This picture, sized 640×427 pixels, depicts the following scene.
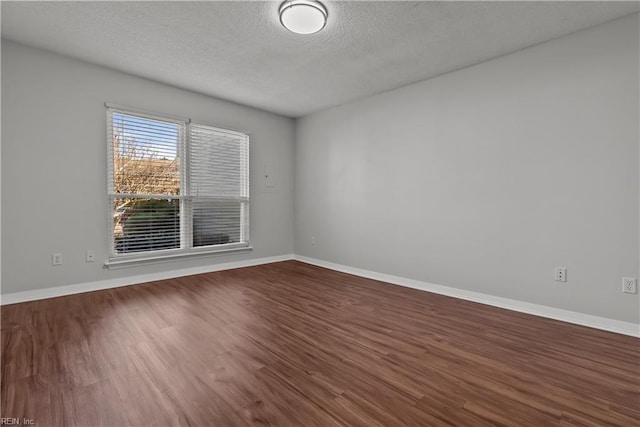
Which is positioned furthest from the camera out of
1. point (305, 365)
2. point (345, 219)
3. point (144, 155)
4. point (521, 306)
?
point (345, 219)

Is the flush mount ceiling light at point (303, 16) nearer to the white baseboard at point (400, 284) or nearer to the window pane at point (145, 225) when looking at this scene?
the window pane at point (145, 225)

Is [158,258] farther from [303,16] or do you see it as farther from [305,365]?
[303,16]

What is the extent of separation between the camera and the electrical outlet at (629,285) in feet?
7.91

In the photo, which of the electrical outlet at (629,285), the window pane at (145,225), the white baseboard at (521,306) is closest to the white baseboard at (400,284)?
the white baseboard at (521,306)

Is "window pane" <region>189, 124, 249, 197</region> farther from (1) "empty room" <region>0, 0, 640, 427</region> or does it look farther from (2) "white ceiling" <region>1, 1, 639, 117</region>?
(2) "white ceiling" <region>1, 1, 639, 117</region>

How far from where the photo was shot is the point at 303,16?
235cm

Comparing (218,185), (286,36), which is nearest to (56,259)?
(218,185)

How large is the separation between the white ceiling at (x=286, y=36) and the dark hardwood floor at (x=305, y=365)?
260 centimetres

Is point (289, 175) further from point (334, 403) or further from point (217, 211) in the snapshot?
point (334, 403)

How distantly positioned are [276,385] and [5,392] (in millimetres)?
1446

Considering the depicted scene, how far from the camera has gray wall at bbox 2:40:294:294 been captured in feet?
9.70

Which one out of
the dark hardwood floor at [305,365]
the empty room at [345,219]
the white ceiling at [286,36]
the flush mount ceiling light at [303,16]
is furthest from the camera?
the white ceiling at [286,36]

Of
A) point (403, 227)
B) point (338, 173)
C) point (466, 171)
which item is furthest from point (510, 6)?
point (338, 173)

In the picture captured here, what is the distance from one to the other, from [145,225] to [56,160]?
3.77 feet
